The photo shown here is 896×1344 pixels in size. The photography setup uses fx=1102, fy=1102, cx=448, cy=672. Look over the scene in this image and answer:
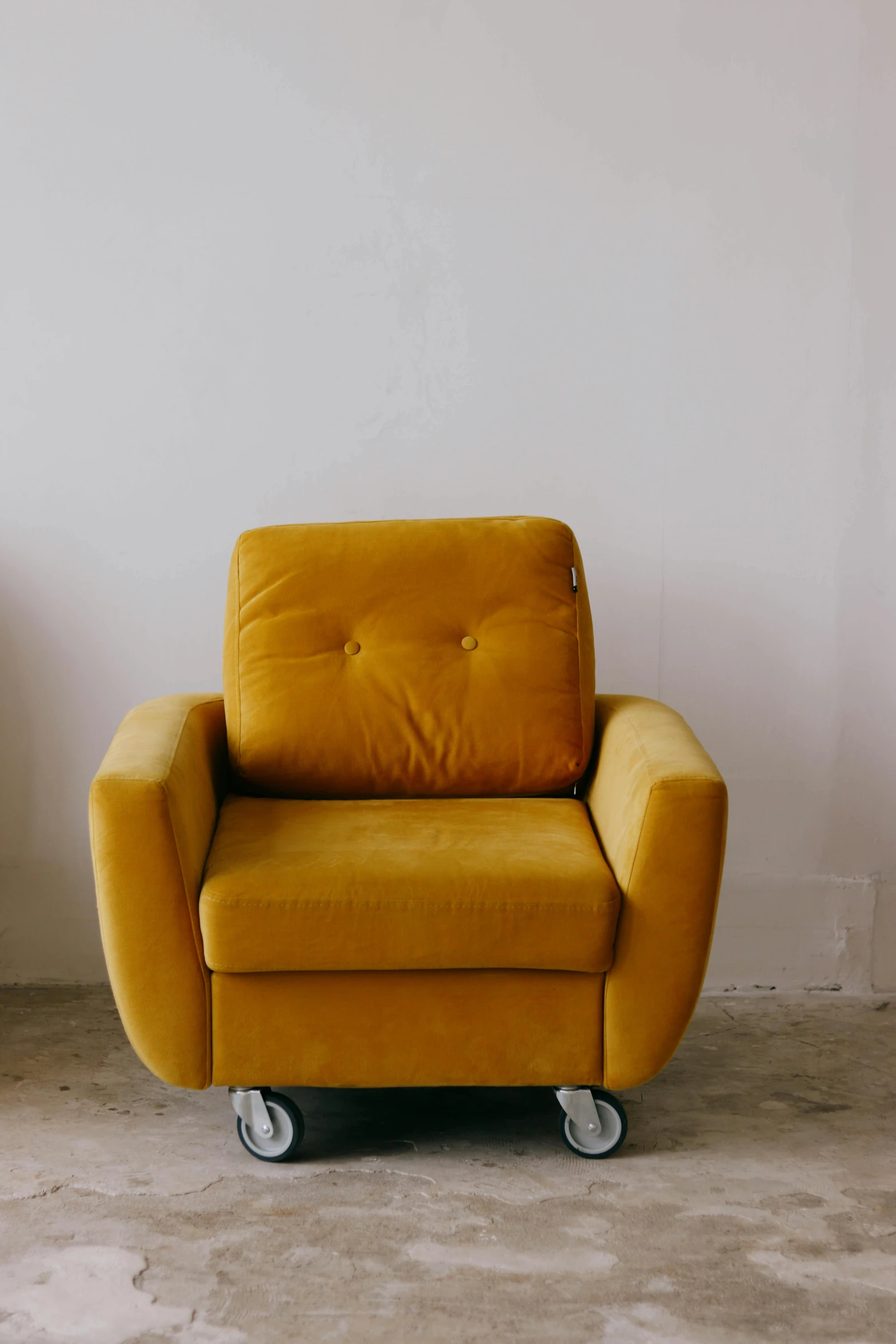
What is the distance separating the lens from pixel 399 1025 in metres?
1.64

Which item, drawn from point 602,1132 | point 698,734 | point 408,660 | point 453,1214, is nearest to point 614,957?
point 602,1132

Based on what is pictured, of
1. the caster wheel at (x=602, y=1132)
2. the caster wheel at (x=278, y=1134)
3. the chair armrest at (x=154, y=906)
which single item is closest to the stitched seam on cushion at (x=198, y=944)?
the chair armrest at (x=154, y=906)

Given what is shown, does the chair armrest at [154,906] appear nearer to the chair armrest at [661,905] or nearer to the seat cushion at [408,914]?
the seat cushion at [408,914]

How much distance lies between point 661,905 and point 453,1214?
0.53m

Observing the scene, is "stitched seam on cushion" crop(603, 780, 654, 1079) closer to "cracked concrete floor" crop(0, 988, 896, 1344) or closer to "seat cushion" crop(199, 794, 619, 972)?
"seat cushion" crop(199, 794, 619, 972)

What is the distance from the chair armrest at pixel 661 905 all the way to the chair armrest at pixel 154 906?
0.62 meters

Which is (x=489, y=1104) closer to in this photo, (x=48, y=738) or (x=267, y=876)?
(x=267, y=876)

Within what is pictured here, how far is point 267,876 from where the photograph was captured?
1604 mm

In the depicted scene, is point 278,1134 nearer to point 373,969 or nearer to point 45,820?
point 373,969

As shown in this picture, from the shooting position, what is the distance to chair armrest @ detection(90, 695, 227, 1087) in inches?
61.6

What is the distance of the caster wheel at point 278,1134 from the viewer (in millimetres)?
1697

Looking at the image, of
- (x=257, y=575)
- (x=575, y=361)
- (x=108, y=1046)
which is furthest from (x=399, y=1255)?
Result: (x=575, y=361)

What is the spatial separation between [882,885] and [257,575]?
154 cm

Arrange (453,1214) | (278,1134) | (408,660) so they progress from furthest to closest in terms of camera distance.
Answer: (408,660) < (278,1134) < (453,1214)
